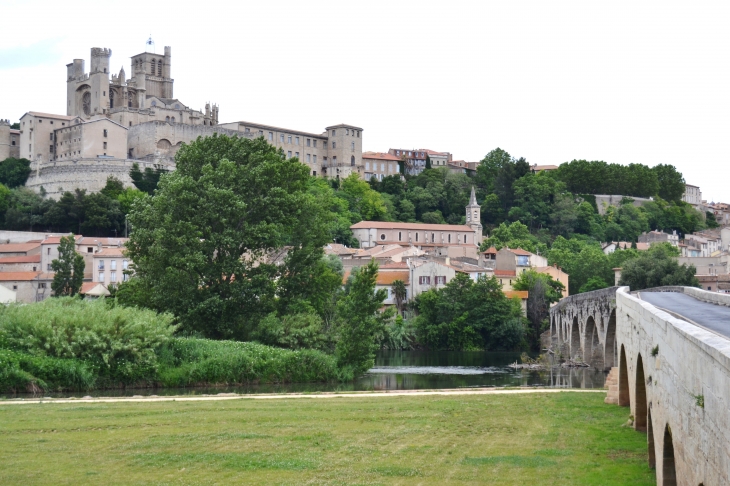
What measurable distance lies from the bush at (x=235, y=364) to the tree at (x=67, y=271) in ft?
127

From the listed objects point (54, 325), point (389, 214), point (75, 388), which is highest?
point (389, 214)

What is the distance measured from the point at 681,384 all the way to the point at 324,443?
9636 mm

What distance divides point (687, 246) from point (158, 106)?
210 feet

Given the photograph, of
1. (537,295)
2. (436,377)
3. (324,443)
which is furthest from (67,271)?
(324,443)

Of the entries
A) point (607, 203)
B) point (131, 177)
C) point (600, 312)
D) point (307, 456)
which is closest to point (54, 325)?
point (307, 456)

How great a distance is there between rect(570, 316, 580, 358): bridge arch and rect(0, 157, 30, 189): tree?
67995 millimetres

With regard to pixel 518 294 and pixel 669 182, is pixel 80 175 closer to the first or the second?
pixel 518 294

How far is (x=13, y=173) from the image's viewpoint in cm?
10425

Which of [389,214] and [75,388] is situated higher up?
[389,214]

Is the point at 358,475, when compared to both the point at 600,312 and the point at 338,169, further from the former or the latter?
the point at 338,169

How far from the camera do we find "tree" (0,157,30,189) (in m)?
104

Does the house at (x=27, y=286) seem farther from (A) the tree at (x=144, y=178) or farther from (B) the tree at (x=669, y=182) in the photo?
(B) the tree at (x=669, y=182)

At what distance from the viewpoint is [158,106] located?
388 feet

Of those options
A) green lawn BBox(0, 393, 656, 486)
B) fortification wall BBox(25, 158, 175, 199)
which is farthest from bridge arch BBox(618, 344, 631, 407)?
fortification wall BBox(25, 158, 175, 199)
